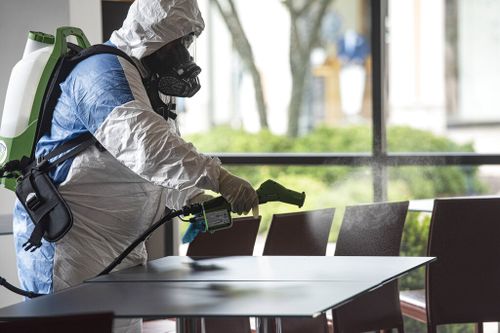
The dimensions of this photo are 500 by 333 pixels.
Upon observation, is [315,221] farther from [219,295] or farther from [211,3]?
[211,3]

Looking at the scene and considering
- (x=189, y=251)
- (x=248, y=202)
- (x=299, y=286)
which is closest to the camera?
(x=299, y=286)

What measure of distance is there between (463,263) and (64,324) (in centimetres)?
202

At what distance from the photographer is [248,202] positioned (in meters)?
2.41

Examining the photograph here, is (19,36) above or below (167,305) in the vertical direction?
above

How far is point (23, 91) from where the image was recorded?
2855mm

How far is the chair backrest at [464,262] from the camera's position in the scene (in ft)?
11.1

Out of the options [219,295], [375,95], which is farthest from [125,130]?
[375,95]

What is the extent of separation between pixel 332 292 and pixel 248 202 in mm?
361

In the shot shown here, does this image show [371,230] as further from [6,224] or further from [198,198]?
[6,224]

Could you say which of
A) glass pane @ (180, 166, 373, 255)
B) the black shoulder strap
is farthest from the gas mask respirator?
glass pane @ (180, 166, 373, 255)

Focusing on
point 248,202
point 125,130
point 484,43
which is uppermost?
point 484,43

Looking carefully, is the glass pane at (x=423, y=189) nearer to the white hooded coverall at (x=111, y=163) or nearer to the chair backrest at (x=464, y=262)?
the chair backrest at (x=464, y=262)

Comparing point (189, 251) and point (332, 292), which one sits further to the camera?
point (189, 251)

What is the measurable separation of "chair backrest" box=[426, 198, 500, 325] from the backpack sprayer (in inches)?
40.1
